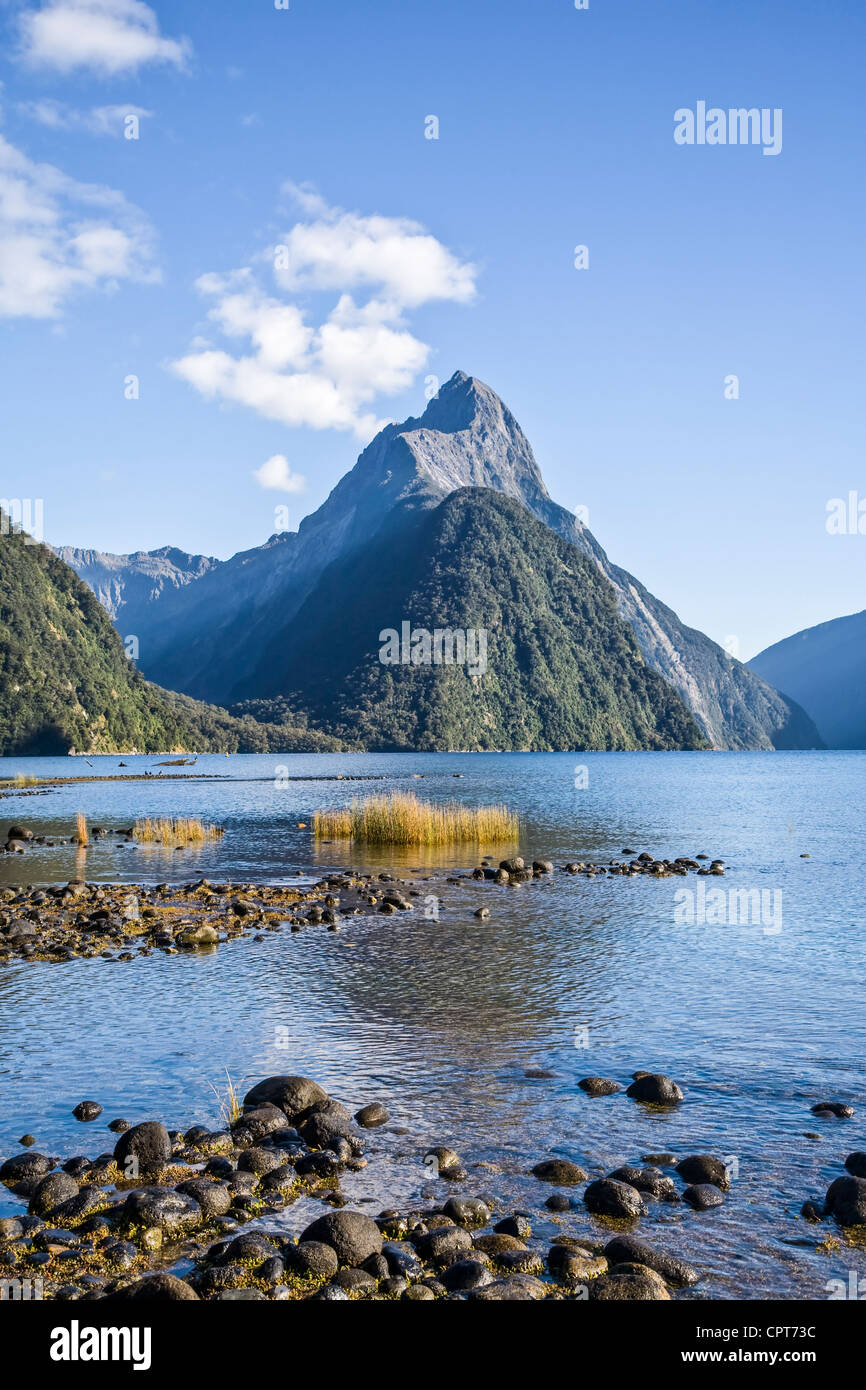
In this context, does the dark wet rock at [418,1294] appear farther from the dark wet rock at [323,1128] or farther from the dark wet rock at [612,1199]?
A: the dark wet rock at [323,1128]

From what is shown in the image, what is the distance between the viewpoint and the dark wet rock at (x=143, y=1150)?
12.1 m

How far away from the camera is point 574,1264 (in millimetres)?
9633

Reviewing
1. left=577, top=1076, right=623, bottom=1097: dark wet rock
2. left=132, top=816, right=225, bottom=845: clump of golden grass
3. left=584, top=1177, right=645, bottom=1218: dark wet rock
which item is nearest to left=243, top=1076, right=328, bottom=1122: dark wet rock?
left=577, top=1076, right=623, bottom=1097: dark wet rock

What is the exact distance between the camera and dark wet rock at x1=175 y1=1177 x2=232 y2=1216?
1113 cm

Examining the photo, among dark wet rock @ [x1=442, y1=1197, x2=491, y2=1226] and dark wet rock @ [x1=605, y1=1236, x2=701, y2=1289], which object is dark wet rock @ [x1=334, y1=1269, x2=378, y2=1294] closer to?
dark wet rock @ [x1=442, y1=1197, x2=491, y2=1226]

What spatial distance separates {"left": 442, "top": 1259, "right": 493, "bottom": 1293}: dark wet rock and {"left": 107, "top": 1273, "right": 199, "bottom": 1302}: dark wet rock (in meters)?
2.45

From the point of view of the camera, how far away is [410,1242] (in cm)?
1033

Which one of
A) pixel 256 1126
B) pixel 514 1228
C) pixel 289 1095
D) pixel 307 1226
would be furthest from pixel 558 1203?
pixel 289 1095

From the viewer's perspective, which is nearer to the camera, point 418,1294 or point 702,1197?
point 418,1294

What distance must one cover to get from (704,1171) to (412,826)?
132 feet

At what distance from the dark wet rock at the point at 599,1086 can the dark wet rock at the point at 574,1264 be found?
17.2 ft

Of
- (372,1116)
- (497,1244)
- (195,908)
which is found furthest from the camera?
→ (195,908)

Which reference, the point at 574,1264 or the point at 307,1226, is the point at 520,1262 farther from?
the point at 307,1226
